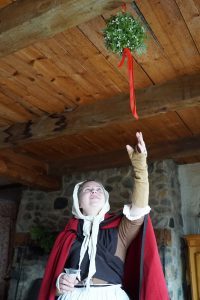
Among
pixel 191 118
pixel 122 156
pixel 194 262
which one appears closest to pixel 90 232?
pixel 191 118

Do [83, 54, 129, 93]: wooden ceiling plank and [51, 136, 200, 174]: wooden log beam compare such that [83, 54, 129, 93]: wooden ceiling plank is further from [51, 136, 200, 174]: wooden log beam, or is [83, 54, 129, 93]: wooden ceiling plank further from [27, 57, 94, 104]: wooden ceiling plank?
[51, 136, 200, 174]: wooden log beam

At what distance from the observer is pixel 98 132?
10.1ft

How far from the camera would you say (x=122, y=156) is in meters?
3.53

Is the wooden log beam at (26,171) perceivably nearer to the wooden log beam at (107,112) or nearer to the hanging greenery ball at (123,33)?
the wooden log beam at (107,112)

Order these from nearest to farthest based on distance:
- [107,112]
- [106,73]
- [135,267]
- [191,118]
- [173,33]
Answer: [135,267] → [173,33] → [106,73] → [107,112] → [191,118]

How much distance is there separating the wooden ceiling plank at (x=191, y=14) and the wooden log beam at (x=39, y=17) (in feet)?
1.86

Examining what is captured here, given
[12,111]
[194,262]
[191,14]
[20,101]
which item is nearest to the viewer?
[191,14]

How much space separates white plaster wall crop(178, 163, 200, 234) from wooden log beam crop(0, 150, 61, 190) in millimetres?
1647

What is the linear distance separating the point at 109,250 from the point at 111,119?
1.08 metres

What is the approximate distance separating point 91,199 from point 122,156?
82.2 inches

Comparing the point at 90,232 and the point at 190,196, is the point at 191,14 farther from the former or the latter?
the point at 190,196

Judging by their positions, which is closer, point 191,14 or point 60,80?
point 191,14

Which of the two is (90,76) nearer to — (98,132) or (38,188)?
(98,132)

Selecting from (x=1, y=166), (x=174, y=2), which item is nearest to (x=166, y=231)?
(x=1, y=166)
